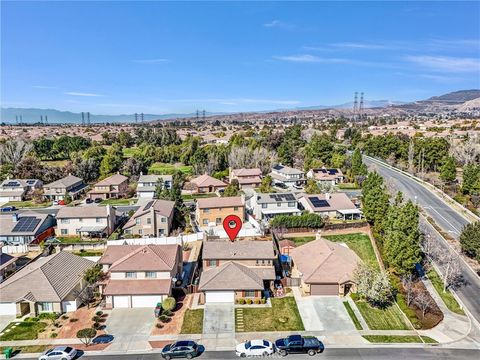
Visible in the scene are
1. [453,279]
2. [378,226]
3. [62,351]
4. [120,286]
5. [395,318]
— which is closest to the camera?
[62,351]

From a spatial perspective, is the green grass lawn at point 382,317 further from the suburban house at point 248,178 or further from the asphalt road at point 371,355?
the suburban house at point 248,178

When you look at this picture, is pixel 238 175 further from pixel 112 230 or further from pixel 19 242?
pixel 19 242

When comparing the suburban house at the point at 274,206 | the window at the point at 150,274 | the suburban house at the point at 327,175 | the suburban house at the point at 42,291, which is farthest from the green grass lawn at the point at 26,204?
the suburban house at the point at 327,175

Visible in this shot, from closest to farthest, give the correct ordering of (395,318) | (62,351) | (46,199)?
(62,351)
(395,318)
(46,199)

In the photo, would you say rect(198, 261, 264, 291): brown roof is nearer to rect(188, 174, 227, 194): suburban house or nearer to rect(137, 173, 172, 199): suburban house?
rect(137, 173, 172, 199): suburban house

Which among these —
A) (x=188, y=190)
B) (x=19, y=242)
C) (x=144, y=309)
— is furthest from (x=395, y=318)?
(x=188, y=190)

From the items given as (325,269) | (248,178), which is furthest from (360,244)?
(248,178)

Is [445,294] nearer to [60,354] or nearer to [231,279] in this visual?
[231,279]
